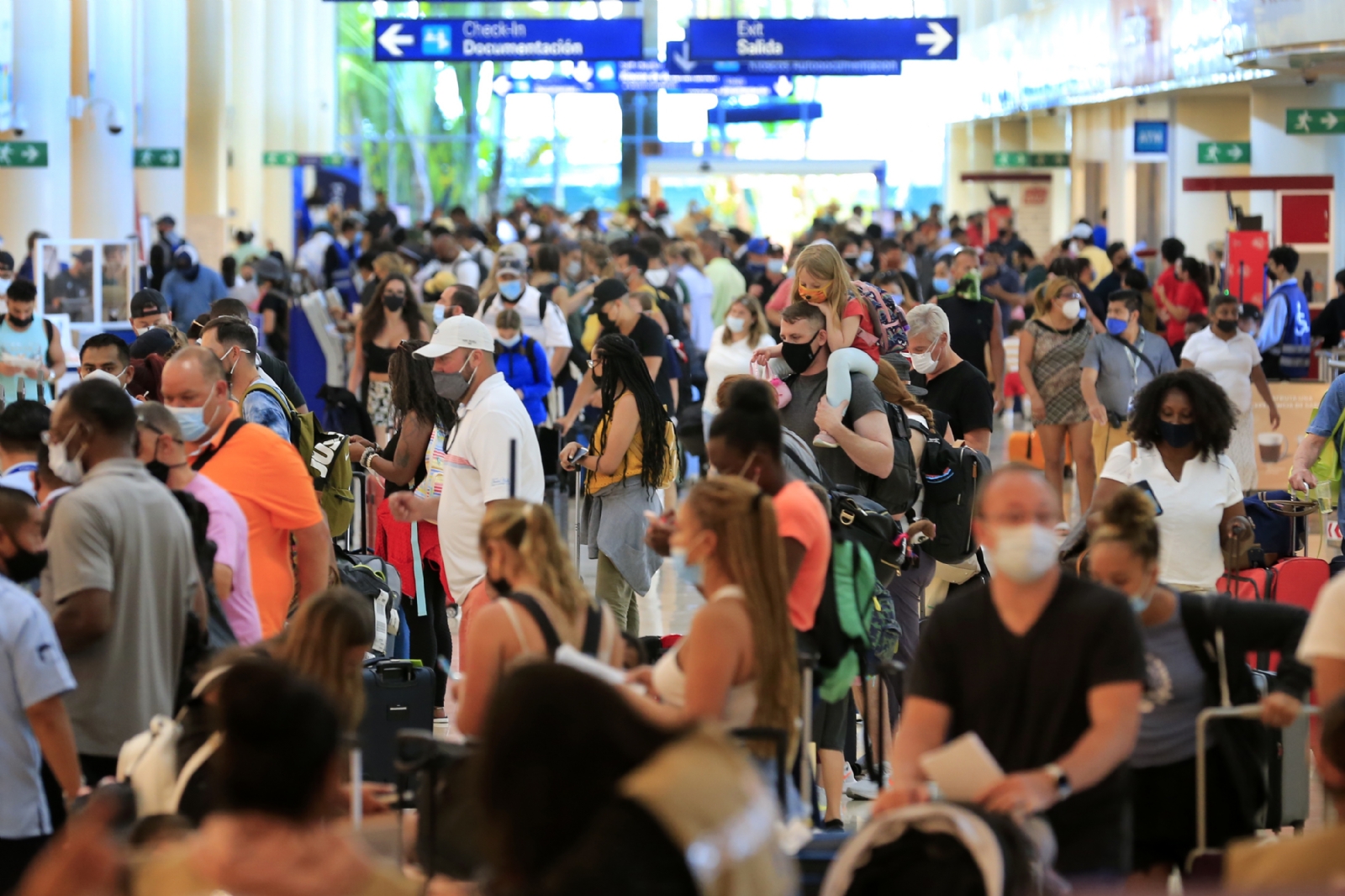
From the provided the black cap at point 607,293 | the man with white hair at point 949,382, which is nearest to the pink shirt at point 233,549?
the man with white hair at point 949,382

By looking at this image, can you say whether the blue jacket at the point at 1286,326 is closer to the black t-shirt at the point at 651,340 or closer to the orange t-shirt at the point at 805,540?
the black t-shirt at the point at 651,340

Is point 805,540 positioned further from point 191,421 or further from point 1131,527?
point 191,421

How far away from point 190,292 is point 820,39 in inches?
402

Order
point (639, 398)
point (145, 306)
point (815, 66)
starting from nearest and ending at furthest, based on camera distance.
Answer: point (639, 398) → point (145, 306) → point (815, 66)

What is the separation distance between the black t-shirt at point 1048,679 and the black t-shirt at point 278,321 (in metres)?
12.4

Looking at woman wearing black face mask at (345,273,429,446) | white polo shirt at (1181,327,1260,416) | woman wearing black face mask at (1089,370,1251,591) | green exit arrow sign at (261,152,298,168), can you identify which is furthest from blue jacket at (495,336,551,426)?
green exit arrow sign at (261,152,298,168)

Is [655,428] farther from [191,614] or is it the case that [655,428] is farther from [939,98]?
[939,98]

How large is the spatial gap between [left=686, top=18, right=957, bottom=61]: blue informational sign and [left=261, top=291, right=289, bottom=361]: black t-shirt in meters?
9.24

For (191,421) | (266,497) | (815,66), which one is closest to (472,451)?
(266,497)

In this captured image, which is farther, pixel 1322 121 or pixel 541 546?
pixel 1322 121

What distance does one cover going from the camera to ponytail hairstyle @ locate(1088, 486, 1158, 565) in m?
4.33

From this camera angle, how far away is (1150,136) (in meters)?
21.2

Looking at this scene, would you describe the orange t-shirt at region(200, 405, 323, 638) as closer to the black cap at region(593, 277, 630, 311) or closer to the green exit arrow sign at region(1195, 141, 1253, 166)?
the black cap at region(593, 277, 630, 311)

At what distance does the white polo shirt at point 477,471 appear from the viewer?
20.9 ft
